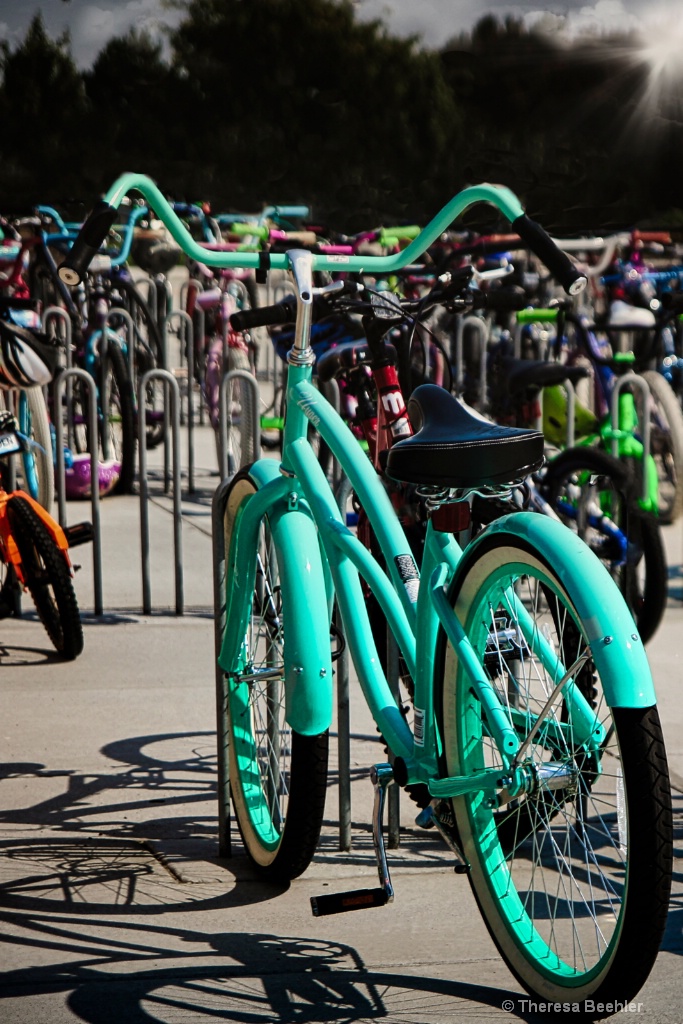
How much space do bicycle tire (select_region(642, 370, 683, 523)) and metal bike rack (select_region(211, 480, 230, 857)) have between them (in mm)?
3951

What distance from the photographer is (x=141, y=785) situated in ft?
14.0

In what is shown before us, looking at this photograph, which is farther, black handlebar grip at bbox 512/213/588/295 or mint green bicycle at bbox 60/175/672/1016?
black handlebar grip at bbox 512/213/588/295

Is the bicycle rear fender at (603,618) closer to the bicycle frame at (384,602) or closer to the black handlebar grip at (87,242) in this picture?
the bicycle frame at (384,602)

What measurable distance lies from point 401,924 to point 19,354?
381cm

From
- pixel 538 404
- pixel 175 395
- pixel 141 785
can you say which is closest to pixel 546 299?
pixel 538 404

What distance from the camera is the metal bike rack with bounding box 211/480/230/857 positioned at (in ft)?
12.0

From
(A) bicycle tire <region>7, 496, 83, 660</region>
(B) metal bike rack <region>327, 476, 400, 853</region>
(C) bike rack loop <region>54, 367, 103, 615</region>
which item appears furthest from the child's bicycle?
(B) metal bike rack <region>327, 476, 400, 853</region>

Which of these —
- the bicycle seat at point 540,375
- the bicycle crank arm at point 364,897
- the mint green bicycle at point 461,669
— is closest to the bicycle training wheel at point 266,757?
the mint green bicycle at point 461,669

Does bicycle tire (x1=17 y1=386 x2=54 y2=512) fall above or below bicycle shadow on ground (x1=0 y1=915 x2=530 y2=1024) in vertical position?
above

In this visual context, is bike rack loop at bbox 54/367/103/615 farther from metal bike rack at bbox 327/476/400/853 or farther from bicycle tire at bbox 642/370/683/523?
bicycle tire at bbox 642/370/683/523

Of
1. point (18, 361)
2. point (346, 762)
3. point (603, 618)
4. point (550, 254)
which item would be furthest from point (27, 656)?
point (603, 618)

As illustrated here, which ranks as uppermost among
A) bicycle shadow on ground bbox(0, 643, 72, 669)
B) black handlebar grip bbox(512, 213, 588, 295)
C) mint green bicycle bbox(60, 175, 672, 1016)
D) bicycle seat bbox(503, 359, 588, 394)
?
black handlebar grip bbox(512, 213, 588, 295)

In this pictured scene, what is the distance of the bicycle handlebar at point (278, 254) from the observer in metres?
3.27

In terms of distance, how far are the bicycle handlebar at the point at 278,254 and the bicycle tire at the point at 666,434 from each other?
3.94 metres
